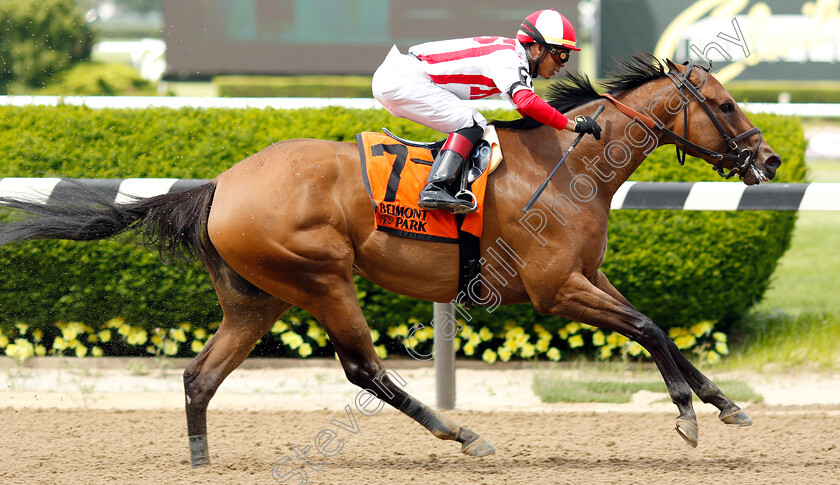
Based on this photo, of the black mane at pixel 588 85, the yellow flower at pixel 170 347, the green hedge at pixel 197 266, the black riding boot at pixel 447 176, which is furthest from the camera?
the yellow flower at pixel 170 347

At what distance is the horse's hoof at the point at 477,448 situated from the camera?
12.9 ft

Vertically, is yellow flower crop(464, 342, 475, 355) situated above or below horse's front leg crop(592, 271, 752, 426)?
below

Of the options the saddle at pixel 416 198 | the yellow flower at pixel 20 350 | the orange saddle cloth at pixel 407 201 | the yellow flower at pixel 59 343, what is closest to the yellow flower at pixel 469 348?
the saddle at pixel 416 198

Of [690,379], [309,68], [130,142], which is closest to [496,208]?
[690,379]

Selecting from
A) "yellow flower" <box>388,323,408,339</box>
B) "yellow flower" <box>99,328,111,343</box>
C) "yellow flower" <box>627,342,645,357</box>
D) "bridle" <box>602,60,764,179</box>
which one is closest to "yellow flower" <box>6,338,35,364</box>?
"yellow flower" <box>99,328,111,343</box>

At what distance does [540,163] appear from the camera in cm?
394

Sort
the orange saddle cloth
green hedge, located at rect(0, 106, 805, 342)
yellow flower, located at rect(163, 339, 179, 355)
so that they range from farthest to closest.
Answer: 1. yellow flower, located at rect(163, 339, 179, 355)
2. green hedge, located at rect(0, 106, 805, 342)
3. the orange saddle cloth

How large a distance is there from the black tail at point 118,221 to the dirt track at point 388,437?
3.12 ft

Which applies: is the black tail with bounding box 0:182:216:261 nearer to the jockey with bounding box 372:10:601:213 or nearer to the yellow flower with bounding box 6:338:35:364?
the jockey with bounding box 372:10:601:213

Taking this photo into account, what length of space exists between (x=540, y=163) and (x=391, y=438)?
154cm

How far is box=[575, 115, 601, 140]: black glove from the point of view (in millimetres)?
3861

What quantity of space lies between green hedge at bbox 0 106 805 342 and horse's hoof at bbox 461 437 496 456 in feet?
5.74

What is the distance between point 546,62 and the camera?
12.9ft

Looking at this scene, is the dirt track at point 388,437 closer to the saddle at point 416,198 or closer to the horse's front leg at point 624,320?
the horse's front leg at point 624,320
